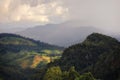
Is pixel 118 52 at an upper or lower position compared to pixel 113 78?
upper

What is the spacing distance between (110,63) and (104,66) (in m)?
5.51

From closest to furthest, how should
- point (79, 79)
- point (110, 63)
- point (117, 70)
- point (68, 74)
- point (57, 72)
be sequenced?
point (79, 79) → point (68, 74) → point (57, 72) → point (117, 70) → point (110, 63)

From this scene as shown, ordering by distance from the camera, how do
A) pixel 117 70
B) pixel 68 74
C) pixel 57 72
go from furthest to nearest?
pixel 117 70, pixel 57 72, pixel 68 74

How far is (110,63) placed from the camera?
19475cm

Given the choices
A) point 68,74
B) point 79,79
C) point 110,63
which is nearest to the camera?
point 79,79

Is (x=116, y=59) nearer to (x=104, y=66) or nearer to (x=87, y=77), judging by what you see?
(x=104, y=66)

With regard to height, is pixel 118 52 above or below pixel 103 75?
above

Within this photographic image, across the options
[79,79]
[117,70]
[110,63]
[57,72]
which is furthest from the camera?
[110,63]

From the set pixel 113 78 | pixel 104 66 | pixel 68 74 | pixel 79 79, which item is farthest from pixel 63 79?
pixel 104 66

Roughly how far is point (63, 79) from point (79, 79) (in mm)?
28296

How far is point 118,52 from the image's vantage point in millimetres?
199125

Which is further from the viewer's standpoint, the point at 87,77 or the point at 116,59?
the point at 116,59

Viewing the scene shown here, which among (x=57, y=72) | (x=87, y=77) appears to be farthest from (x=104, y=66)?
(x=87, y=77)

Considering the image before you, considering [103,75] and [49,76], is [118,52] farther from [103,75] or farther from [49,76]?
[49,76]
